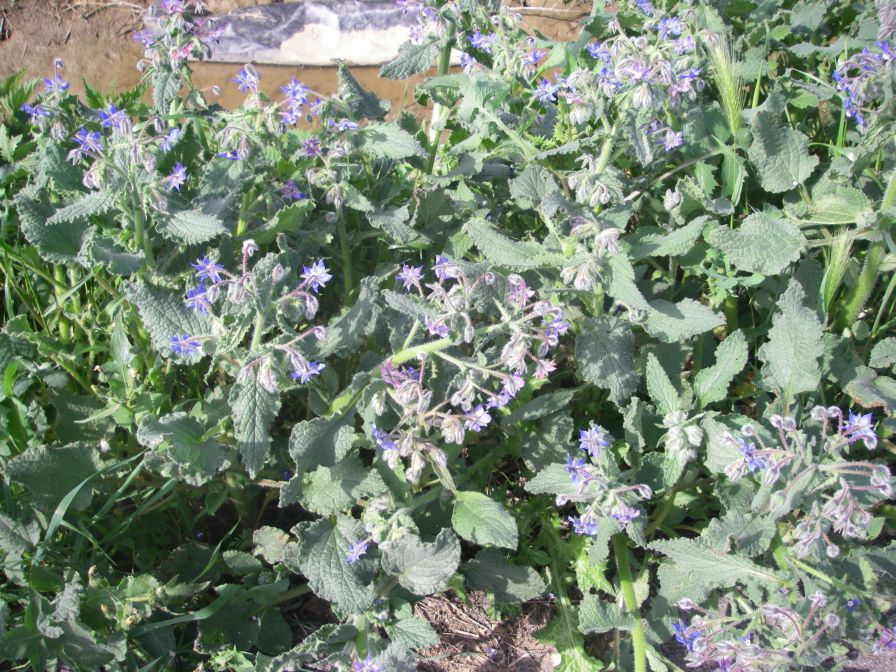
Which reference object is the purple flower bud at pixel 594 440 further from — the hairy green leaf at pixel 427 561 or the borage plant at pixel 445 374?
the hairy green leaf at pixel 427 561

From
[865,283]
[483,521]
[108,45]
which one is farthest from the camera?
[108,45]

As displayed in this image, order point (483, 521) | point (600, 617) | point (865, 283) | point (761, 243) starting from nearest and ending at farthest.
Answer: point (483, 521) < point (600, 617) < point (761, 243) < point (865, 283)

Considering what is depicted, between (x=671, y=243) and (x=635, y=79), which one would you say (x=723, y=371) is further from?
(x=635, y=79)

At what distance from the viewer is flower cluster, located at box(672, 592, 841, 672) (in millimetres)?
2191

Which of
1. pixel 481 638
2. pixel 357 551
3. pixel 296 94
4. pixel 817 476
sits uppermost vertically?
pixel 296 94

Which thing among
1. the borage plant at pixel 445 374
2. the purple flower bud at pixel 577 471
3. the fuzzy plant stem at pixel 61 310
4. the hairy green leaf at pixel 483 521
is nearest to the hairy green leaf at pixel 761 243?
the borage plant at pixel 445 374

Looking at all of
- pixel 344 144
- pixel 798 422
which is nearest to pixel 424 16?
pixel 344 144

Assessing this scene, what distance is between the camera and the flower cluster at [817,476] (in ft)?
7.16

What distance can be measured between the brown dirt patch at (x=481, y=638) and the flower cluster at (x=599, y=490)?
57 cm

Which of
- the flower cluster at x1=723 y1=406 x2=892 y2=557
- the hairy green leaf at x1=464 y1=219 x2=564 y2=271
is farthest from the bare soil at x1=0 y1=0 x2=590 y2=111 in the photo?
the flower cluster at x1=723 y1=406 x2=892 y2=557

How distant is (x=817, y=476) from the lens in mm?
2324

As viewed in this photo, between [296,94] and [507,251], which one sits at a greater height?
[296,94]

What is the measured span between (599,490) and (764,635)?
611mm

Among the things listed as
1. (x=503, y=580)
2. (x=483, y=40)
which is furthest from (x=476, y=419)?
(x=483, y=40)
